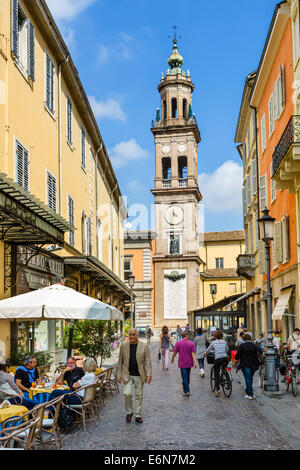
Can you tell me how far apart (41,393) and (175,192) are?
51.1m

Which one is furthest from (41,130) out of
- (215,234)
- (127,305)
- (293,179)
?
(215,234)

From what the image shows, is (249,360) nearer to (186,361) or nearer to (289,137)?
(186,361)

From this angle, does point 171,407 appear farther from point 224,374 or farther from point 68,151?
point 68,151

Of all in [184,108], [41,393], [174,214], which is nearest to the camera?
[41,393]

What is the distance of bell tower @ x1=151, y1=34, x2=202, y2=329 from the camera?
59.8 meters

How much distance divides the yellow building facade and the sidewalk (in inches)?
237

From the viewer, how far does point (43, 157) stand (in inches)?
696

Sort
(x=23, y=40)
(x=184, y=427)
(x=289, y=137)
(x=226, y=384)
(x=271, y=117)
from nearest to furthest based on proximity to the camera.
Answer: (x=184, y=427) < (x=226, y=384) < (x=23, y=40) < (x=289, y=137) < (x=271, y=117)

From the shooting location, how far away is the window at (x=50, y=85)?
18.5m

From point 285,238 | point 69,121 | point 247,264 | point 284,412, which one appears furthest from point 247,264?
point 284,412

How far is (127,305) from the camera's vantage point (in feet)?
177

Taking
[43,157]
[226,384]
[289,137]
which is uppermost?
[289,137]

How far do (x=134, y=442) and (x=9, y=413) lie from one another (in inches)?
74.8

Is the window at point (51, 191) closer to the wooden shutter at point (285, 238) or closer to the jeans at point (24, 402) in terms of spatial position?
the wooden shutter at point (285, 238)
